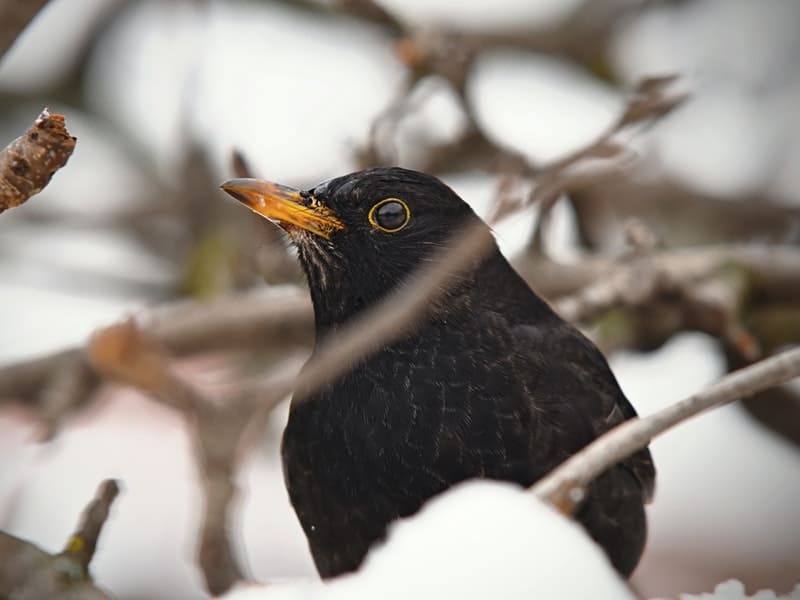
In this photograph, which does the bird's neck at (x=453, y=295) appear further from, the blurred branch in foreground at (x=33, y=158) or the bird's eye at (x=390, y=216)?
the blurred branch in foreground at (x=33, y=158)

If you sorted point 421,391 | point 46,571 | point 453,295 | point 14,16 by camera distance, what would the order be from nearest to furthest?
point 46,571
point 14,16
point 421,391
point 453,295

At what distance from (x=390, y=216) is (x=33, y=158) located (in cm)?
158

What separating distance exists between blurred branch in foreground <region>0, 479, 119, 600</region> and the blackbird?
811 mm

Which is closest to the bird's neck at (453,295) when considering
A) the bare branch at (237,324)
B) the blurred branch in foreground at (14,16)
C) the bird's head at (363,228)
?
the bird's head at (363,228)

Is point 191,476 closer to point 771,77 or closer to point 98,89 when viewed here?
point 98,89

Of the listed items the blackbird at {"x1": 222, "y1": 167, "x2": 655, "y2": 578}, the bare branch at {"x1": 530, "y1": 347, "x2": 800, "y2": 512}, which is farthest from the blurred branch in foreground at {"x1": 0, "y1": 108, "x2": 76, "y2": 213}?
the bare branch at {"x1": 530, "y1": 347, "x2": 800, "y2": 512}

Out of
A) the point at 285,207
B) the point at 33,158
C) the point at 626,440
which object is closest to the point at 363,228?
the point at 285,207

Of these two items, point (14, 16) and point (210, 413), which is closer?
point (14, 16)

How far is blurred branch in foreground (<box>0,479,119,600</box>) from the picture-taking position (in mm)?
2924

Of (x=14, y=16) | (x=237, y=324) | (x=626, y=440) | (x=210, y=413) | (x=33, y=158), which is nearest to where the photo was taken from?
(x=33, y=158)

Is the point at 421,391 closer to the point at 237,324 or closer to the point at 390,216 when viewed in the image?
the point at 390,216

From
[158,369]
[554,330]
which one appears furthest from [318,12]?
[554,330]

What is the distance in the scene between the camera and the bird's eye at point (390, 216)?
395 cm

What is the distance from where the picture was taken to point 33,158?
2545mm
